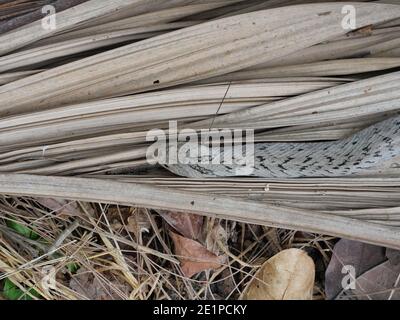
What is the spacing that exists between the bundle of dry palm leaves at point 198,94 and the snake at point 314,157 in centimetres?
2

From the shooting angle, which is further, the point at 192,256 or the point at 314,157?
the point at 192,256

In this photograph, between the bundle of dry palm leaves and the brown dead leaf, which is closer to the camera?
the bundle of dry palm leaves

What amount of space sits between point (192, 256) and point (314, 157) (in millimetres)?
387

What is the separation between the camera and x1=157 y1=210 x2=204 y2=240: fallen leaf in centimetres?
129

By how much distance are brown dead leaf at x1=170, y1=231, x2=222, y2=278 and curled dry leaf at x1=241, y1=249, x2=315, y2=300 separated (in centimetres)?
12

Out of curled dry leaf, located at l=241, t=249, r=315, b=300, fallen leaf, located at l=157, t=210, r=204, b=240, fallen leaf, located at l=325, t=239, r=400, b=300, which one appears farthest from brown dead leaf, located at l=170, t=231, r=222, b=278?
fallen leaf, located at l=325, t=239, r=400, b=300

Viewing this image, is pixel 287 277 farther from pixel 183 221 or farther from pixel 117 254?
pixel 117 254

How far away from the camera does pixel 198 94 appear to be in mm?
1122

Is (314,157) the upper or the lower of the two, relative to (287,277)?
upper

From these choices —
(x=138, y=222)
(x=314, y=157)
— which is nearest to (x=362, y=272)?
(x=314, y=157)

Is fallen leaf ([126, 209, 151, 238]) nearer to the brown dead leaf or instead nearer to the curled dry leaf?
the brown dead leaf

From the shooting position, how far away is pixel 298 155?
46.4 inches

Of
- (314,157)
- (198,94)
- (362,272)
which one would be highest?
(198,94)

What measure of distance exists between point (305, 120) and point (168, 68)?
0.31 m
